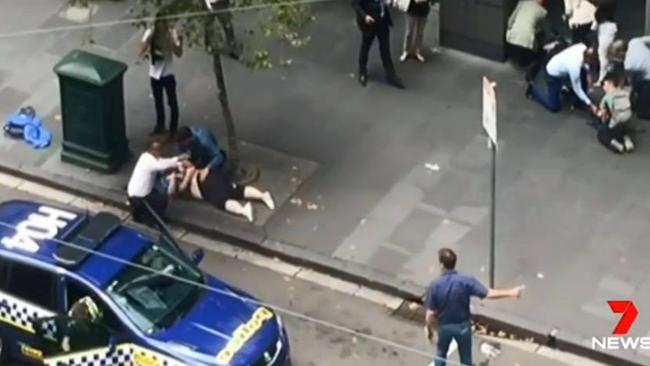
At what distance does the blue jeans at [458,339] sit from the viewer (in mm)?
16359

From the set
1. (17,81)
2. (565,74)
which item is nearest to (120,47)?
(17,81)

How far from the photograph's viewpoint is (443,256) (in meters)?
16.2

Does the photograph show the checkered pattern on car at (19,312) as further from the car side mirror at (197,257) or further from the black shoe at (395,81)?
the black shoe at (395,81)

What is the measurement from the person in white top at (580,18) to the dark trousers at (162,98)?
4718 millimetres

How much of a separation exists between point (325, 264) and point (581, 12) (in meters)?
4.77

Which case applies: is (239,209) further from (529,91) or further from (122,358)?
(529,91)

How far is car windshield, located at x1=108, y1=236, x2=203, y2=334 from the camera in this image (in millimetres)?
16469

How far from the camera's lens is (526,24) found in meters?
21.4

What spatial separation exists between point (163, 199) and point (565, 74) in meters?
4.90

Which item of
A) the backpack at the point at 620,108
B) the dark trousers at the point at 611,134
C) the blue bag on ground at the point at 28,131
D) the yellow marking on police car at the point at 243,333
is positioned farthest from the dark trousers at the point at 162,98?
the backpack at the point at 620,108

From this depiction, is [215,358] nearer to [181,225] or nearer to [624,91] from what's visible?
[181,225]

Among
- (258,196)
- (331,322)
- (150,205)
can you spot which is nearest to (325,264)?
(331,322)

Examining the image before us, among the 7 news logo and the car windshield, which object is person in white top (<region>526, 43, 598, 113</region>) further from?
the car windshield

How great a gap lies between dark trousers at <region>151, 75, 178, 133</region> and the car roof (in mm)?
3397
